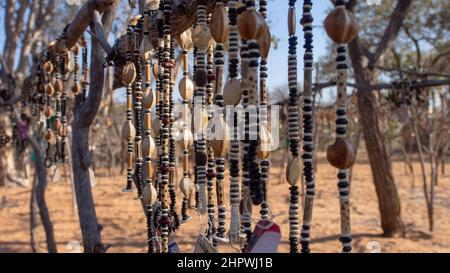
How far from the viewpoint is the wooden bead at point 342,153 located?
0.82 m

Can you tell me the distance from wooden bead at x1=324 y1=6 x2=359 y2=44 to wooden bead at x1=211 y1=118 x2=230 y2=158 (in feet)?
0.97

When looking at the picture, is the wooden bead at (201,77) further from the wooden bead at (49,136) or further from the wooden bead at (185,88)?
the wooden bead at (49,136)

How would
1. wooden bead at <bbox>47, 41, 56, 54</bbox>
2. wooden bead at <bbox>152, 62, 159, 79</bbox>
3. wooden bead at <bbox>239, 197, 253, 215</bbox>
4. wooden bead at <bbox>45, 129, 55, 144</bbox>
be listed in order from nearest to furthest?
wooden bead at <bbox>239, 197, 253, 215</bbox> < wooden bead at <bbox>152, 62, 159, 79</bbox> < wooden bead at <bbox>47, 41, 56, 54</bbox> < wooden bead at <bbox>45, 129, 55, 144</bbox>

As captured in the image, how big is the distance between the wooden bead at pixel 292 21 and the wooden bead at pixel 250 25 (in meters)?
0.22

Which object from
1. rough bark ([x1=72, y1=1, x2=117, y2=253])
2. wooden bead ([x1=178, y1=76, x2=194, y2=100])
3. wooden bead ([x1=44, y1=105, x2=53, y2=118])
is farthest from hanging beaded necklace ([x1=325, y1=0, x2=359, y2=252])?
wooden bead ([x1=44, y1=105, x2=53, y2=118])

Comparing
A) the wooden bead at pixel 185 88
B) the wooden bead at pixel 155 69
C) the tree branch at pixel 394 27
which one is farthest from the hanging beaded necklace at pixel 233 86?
the tree branch at pixel 394 27

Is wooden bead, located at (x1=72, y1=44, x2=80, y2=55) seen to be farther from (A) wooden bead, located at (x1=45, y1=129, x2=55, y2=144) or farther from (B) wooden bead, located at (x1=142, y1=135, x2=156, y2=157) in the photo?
(B) wooden bead, located at (x1=142, y1=135, x2=156, y2=157)

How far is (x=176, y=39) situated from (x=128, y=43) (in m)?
0.21

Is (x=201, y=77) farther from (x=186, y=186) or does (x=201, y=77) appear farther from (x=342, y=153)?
(x=342, y=153)

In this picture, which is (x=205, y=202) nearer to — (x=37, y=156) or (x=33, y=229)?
(x=37, y=156)

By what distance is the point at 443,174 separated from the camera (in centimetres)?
1284

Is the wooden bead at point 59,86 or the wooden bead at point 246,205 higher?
the wooden bead at point 59,86

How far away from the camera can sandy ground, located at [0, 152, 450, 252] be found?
5672 millimetres

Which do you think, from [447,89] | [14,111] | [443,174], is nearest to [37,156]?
[14,111]
